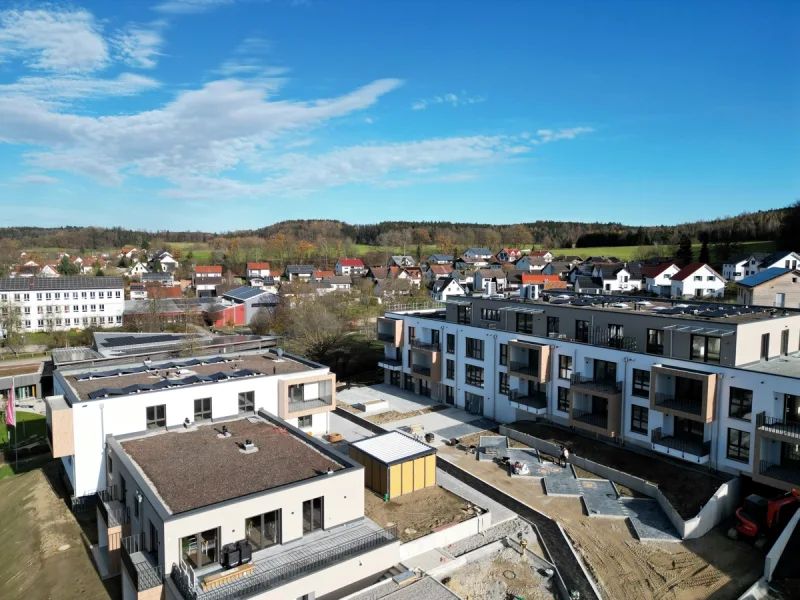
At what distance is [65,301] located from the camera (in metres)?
62.9

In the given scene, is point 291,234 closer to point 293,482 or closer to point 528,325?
point 528,325

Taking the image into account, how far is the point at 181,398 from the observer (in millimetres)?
22609

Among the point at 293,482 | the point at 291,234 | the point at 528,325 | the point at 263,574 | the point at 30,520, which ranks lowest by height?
the point at 30,520

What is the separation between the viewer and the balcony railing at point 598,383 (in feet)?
83.4

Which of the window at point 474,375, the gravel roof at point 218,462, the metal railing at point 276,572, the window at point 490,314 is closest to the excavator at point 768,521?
the metal railing at point 276,572

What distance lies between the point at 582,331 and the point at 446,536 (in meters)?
14.2

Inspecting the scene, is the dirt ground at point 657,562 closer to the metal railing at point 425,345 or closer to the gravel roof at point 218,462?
the gravel roof at point 218,462

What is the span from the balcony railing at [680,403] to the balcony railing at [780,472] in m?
2.81

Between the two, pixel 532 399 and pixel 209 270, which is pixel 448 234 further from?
pixel 532 399

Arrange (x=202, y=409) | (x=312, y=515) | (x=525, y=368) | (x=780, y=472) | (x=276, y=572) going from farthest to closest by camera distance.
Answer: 1. (x=525, y=368)
2. (x=202, y=409)
3. (x=780, y=472)
4. (x=312, y=515)
5. (x=276, y=572)

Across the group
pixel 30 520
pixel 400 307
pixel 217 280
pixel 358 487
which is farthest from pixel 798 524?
pixel 217 280

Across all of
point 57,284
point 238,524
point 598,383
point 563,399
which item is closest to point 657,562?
point 598,383

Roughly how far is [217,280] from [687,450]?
82.1m

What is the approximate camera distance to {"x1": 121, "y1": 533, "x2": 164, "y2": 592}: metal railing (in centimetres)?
1377
